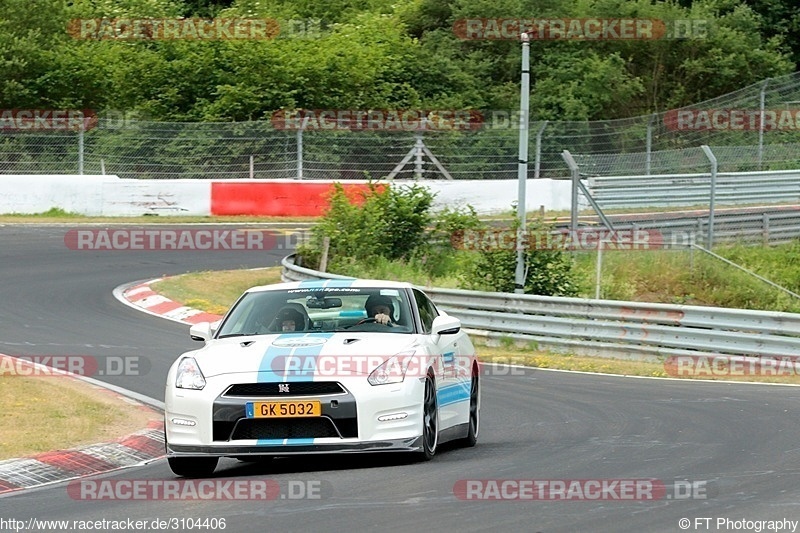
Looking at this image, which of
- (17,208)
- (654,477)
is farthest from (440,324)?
(17,208)

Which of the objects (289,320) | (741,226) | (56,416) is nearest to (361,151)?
(741,226)

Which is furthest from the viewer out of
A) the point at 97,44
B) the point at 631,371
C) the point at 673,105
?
the point at 673,105

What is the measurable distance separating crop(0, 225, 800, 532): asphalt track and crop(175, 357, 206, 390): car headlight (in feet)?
2.29

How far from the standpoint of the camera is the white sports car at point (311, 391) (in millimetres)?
9062

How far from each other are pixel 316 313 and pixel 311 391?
1574mm

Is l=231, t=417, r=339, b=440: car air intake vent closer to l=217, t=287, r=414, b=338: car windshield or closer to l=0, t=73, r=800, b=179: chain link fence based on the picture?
l=217, t=287, r=414, b=338: car windshield

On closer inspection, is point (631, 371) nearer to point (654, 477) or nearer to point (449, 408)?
point (449, 408)

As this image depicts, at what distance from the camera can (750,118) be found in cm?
3931

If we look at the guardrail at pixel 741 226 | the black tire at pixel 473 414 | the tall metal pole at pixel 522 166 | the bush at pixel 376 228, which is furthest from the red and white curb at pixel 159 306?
the black tire at pixel 473 414

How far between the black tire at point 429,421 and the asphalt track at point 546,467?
14cm

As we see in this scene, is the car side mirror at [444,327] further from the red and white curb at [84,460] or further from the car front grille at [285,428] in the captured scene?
the red and white curb at [84,460]

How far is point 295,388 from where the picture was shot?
29.8 feet

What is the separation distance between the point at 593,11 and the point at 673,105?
4416mm

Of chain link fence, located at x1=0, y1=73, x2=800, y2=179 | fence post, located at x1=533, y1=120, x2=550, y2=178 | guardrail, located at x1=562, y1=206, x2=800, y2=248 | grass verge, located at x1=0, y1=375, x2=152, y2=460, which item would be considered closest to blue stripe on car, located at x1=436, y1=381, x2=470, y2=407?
grass verge, located at x1=0, y1=375, x2=152, y2=460
